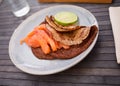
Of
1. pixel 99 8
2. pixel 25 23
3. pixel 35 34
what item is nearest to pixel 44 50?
pixel 35 34

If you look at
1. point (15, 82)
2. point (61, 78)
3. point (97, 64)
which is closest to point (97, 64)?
point (97, 64)

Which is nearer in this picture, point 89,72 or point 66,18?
point 89,72

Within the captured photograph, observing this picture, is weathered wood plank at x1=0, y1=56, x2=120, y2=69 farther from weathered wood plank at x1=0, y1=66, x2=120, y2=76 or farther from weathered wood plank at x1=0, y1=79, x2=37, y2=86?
weathered wood plank at x1=0, y1=79, x2=37, y2=86

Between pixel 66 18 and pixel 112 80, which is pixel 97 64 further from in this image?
pixel 66 18

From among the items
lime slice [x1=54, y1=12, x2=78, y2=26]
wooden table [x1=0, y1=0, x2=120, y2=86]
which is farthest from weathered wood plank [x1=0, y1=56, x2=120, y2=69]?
lime slice [x1=54, y1=12, x2=78, y2=26]

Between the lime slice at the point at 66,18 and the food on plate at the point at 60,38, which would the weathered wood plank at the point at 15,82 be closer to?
the food on plate at the point at 60,38
